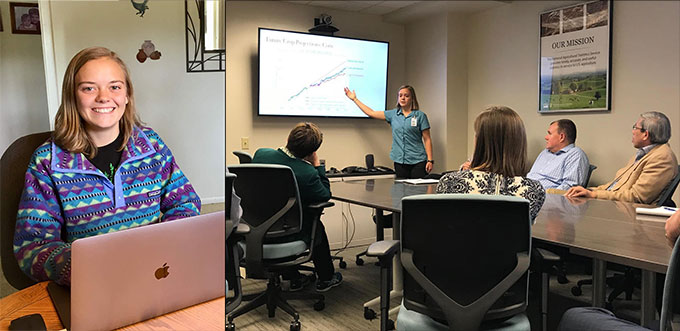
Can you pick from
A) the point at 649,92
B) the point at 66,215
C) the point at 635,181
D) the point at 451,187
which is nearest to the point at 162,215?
the point at 66,215

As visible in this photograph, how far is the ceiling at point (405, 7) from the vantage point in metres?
3.01

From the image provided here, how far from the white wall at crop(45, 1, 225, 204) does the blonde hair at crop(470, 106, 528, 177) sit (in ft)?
3.60

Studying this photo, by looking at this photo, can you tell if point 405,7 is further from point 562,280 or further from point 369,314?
point 369,314

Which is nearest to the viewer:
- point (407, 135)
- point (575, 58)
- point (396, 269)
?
point (396, 269)

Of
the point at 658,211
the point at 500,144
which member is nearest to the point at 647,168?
the point at 658,211

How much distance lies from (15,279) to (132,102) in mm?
141

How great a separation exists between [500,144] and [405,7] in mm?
2092

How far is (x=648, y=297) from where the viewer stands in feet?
4.14

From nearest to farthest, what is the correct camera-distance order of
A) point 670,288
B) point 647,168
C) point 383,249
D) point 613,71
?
point 670,288 → point 383,249 → point 647,168 → point 613,71

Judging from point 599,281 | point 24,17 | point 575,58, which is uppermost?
point 575,58

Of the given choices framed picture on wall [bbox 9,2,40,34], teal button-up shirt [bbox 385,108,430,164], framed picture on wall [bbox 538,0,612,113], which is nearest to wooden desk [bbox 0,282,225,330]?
framed picture on wall [bbox 9,2,40,34]

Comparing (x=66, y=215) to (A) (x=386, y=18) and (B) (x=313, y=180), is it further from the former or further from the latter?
(A) (x=386, y=18)

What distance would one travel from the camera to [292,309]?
5.38ft

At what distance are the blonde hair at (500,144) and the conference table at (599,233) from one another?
176 mm
